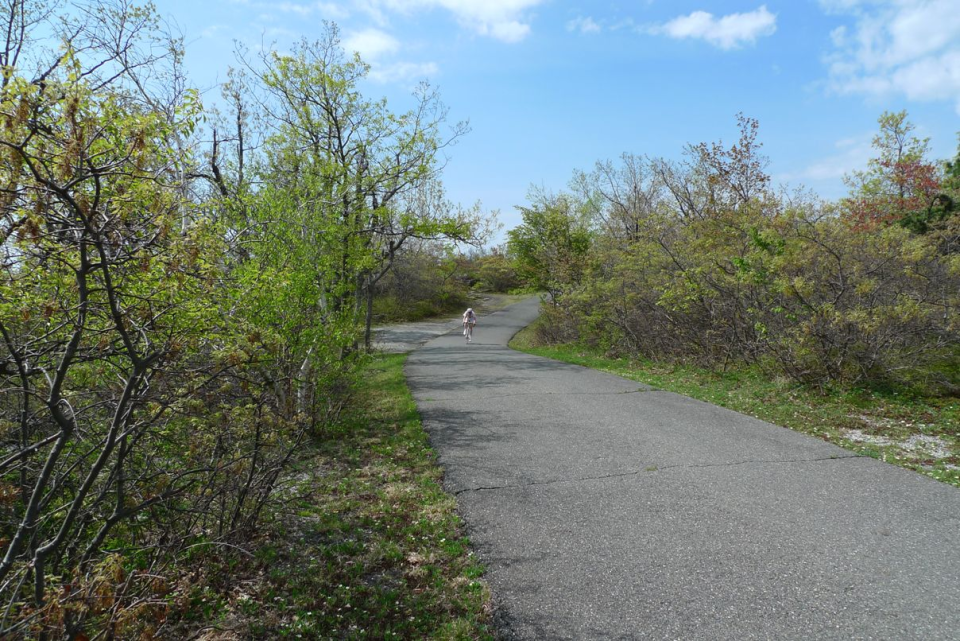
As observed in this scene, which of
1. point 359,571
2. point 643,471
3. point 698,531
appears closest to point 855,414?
point 643,471

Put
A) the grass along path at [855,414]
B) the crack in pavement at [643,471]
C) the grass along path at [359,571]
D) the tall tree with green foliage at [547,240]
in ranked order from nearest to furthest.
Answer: the grass along path at [359,571] < the crack in pavement at [643,471] < the grass along path at [855,414] < the tall tree with green foliage at [547,240]

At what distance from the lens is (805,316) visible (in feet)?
29.7

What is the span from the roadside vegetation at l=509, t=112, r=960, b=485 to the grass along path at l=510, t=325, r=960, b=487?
0.03m

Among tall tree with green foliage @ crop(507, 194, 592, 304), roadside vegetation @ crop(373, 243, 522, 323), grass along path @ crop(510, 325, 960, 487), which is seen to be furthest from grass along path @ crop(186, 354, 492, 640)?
roadside vegetation @ crop(373, 243, 522, 323)

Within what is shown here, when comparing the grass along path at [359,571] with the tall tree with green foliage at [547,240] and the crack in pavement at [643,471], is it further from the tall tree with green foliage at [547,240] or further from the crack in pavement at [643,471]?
the tall tree with green foliage at [547,240]

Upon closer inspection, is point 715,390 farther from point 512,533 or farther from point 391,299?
point 391,299

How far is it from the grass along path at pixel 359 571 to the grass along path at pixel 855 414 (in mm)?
5175

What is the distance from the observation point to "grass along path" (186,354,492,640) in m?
3.21

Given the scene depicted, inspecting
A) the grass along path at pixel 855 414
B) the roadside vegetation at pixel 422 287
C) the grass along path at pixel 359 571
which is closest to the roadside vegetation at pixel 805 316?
the grass along path at pixel 855 414

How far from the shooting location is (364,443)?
7445 mm

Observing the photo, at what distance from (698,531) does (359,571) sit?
2763 millimetres

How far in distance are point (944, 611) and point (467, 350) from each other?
1622cm

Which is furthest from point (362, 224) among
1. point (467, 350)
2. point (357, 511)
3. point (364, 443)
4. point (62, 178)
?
point (62, 178)

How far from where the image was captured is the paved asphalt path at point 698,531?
3166 mm
